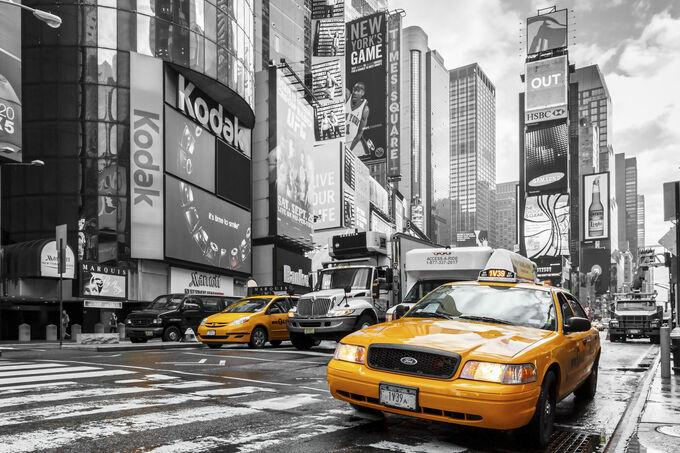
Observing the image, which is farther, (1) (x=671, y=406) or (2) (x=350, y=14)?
(2) (x=350, y=14)

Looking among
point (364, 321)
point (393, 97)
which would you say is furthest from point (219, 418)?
point (393, 97)

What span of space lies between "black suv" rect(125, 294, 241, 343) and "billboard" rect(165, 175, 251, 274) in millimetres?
16219

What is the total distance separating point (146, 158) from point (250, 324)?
23141mm

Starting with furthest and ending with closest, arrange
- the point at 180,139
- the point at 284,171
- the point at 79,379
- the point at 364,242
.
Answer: the point at 284,171, the point at 180,139, the point at 364,242, the point at 79,379

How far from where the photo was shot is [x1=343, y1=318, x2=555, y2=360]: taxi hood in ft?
18.7

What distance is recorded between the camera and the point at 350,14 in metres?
110

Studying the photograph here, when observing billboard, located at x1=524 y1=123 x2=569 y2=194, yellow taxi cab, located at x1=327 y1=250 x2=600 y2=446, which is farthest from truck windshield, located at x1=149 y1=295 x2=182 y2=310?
billboard, located at x1=524 y1=123 x2=569 y2=194

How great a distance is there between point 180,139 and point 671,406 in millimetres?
37614

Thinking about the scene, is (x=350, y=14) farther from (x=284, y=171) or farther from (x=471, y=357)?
(x=471, y=357)

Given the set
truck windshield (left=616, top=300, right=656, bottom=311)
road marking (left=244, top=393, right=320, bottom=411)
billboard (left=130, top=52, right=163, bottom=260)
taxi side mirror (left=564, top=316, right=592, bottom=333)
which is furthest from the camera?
billboard (left=130, top=52, right=163, bottom=260)

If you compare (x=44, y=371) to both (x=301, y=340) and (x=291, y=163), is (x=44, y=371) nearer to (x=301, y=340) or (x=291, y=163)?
(x=301, y=340)

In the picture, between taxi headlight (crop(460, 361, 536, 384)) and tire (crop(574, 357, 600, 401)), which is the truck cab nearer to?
tire (crop(574, 357, 600, 401))

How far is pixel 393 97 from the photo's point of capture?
12362cm

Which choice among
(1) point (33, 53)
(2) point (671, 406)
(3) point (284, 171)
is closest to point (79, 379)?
(2) point (671, 406)
